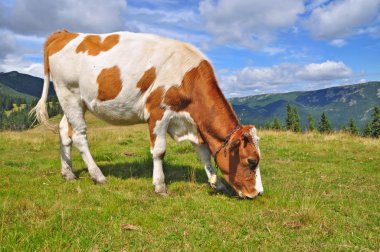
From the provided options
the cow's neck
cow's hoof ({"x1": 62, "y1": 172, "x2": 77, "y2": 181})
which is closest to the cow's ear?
the cow's neck

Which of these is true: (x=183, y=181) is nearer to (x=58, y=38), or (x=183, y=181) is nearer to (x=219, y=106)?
(x=219, y=106)

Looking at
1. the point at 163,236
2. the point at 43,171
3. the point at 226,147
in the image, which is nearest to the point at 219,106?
the point at 226,147

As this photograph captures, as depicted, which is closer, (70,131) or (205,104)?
(205,104)

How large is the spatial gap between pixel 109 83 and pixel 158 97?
1.30 m

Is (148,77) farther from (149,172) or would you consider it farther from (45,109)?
(45,109)

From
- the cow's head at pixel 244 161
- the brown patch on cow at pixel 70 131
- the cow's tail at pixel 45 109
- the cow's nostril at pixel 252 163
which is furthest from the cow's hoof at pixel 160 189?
the cow's tail at pixel 45 109

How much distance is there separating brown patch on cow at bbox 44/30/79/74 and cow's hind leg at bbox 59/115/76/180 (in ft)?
5.25

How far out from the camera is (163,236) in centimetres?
544

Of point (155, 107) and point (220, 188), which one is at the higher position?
point (155, 107)

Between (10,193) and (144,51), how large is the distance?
4.44m

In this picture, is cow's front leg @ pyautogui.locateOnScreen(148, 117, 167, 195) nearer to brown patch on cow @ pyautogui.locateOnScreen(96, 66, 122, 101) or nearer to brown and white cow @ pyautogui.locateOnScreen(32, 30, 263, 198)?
brown and white cow @ pyautogui.locateOnScreen(32, 30, 263, 198)

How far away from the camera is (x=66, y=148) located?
382 inches

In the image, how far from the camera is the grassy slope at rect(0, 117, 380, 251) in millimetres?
5230

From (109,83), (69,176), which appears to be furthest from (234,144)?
(69,176)
